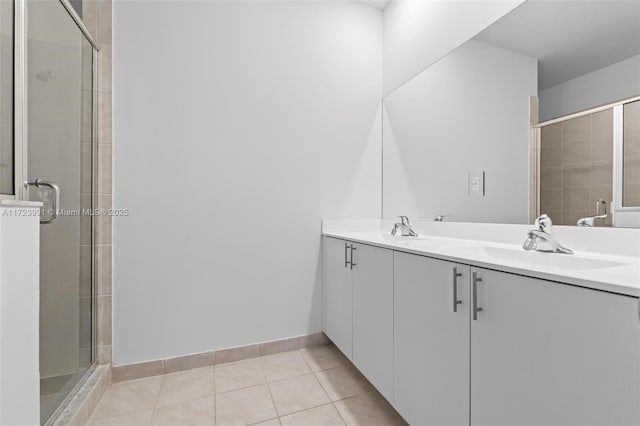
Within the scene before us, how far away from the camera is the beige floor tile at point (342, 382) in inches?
63.1

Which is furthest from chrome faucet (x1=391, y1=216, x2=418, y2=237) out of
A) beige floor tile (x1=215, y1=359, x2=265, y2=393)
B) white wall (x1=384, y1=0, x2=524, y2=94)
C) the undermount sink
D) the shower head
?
the shower head

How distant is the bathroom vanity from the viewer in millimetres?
607

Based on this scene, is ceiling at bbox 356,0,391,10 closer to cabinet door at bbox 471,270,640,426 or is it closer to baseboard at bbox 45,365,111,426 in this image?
cabinet door at bbox 471,270,640,426

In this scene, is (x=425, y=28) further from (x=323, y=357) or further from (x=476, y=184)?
(x=323, y=357)

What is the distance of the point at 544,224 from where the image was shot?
1183mm

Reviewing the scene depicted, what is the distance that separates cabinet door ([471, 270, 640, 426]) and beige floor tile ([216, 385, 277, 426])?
958mm

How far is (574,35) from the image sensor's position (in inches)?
47.4

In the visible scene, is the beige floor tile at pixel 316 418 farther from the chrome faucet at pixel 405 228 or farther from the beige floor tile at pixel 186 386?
the chrome faucet at pixel 405 228

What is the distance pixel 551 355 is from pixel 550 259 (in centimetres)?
46

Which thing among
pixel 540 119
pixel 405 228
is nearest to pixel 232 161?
pixel 405 228

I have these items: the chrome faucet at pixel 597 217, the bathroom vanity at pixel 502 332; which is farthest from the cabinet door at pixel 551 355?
the chrome faucet at pixel 597 217

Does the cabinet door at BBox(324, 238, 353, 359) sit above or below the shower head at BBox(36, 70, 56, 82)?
below

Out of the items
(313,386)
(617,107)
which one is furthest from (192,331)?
(617,107)

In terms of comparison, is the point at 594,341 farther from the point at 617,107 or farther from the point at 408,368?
the point at 617,107
